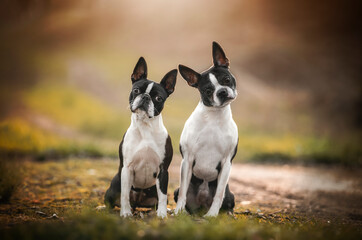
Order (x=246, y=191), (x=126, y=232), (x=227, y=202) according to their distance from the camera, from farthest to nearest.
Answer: (x=246, y=191)
(x=227, y=202)
(x=126, y=232)

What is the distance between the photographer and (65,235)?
2.94 meters

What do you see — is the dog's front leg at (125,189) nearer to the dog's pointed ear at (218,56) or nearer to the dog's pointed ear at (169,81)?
the dog's pointed ear at (169,81)

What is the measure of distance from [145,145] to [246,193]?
139 inches

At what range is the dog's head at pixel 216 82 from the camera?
433 centimetres

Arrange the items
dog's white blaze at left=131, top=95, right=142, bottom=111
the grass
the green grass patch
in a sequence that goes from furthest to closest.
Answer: the grass
dog's white blaze at left=131, top=95, right=142, bottom=111
the green grass patch

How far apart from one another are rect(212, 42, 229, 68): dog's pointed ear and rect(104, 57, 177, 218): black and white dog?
59 cm

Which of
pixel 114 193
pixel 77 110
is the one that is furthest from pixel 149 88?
pixel 77 110

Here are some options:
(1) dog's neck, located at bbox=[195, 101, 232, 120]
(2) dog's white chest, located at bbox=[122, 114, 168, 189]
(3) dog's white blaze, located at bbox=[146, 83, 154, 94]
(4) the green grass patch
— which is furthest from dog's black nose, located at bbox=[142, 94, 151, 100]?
(4) the green grass patch

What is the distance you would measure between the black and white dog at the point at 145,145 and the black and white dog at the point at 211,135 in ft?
0.85

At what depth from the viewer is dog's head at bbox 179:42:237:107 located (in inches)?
171

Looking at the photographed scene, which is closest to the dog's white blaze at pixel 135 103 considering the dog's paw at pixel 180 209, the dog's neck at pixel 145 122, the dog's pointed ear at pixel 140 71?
the dog's neck at pixel 145 122

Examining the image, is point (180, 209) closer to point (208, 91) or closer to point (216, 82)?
point (208, 91)

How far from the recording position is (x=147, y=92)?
4430 millimetres

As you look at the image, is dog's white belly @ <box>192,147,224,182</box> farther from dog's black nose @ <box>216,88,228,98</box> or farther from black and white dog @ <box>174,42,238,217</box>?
dog's black nose @ <box>216,88,228,98</box>
